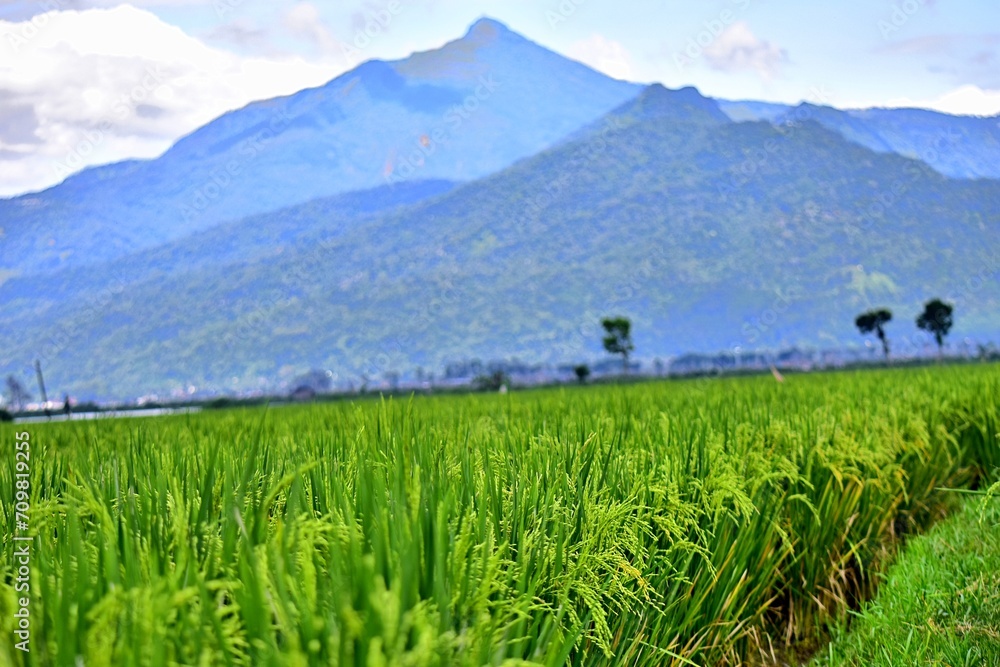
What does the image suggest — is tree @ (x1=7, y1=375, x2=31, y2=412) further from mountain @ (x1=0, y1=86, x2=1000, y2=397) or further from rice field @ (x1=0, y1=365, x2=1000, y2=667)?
mountain @ (x1=0, y1=86, x2=1000, y2=397)

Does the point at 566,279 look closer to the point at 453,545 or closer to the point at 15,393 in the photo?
the point at 15,393

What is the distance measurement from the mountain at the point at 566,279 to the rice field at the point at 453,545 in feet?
410

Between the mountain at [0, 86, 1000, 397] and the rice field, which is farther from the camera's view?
the mountain at [0, 86, 1000, 397]

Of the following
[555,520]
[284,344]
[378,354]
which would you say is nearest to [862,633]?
[555,520]

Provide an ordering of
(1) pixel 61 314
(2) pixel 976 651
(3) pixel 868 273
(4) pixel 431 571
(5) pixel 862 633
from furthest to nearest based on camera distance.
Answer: (1) pixel 61 314
(3) pixel 868 273
(5) pixel 862 633
(2) pixel 976 651
(4) pixel 431 571

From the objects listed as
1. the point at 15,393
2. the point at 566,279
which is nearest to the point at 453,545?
the point at 15,393

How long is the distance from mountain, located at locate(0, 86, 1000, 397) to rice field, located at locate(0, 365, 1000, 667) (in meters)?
125

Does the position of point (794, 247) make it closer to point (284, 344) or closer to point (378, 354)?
point (378, 354)

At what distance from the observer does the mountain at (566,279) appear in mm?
135750

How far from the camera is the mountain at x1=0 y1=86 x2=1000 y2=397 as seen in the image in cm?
13575

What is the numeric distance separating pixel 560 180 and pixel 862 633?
171 metres

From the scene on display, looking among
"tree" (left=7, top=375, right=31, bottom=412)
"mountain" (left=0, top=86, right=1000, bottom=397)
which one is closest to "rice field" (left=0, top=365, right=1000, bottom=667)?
"tree" (left=7, top=375, right=31, bottom=412)

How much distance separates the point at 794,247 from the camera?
15138 centimetres

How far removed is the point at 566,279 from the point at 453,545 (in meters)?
140
